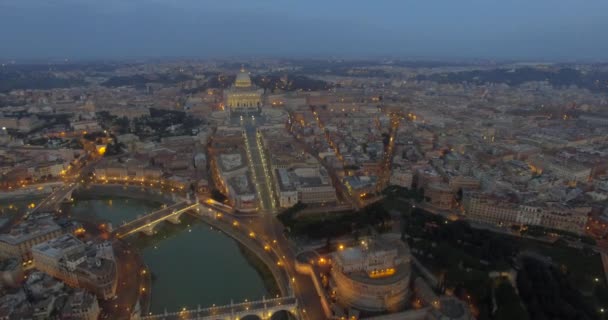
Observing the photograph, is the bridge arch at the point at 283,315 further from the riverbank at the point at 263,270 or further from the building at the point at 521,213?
the building at the point at 521,213

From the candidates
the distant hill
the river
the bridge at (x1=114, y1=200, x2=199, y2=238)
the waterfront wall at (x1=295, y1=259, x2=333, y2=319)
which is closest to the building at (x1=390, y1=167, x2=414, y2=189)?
the waterfront wall at (x1=295, y1=259, x2=333, y2=319)

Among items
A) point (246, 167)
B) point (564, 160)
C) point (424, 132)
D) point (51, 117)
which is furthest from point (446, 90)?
point (51, 117)

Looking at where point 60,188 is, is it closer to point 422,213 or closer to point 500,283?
point 422,213

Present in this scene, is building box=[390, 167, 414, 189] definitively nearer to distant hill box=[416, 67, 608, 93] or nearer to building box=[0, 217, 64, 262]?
building box=[0, 217, 64, 262]

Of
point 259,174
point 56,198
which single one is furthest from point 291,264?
point 56,198

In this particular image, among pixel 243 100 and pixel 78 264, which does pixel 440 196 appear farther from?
pixel 243 100

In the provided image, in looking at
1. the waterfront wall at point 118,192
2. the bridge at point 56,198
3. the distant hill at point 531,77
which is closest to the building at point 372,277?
the waterfront wall at point 118,192
